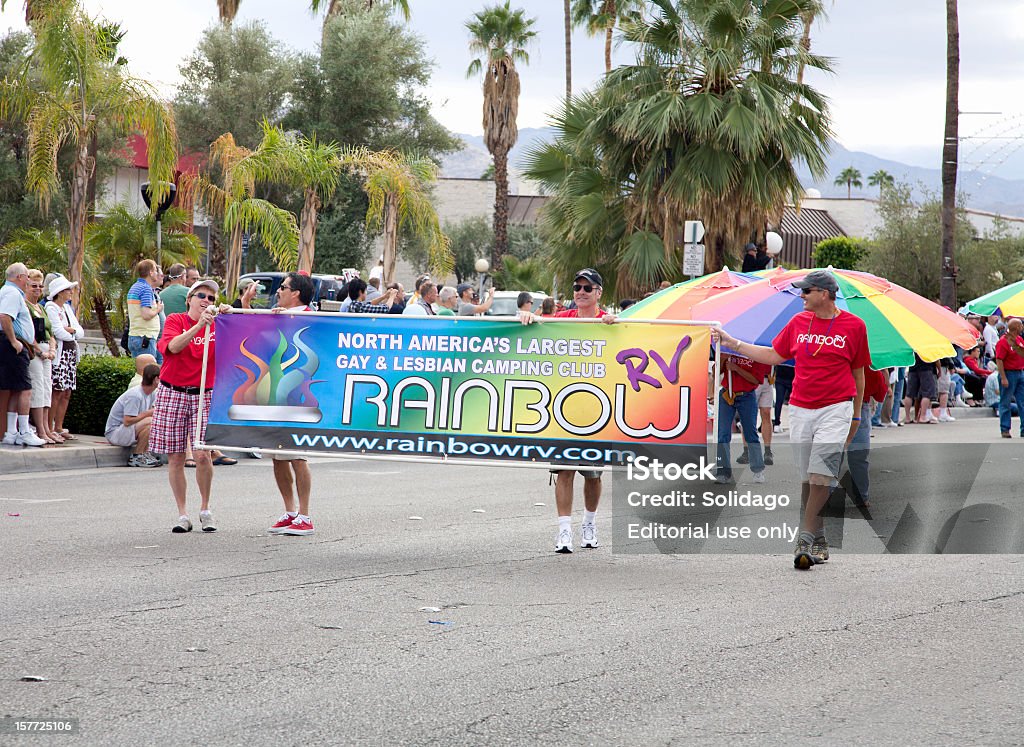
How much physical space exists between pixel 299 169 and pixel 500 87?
67.2ft

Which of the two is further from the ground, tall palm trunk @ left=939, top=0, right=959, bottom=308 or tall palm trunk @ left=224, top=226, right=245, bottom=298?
tall palm trunk @ left=939, top=0, right=959, bottom=308

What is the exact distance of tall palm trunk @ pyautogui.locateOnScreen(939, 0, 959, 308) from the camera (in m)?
27.6

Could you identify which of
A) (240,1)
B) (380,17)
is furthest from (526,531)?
(240,1)

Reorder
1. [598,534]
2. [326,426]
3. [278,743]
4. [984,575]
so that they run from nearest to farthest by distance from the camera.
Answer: [278,743], [984,575], [326,426], [598,534]

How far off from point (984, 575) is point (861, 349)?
66.7 inches

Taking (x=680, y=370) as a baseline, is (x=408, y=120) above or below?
above

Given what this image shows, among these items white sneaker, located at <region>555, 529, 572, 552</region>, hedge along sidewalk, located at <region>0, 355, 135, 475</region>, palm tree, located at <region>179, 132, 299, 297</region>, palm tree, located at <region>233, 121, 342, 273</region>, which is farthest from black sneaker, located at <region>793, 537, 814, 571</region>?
palm tree, located at <region>233, 121, 342, 273</region>

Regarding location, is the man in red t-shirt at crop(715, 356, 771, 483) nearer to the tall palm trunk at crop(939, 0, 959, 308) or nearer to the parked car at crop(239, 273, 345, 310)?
the parked car at crop(239, 273, 345, 310)

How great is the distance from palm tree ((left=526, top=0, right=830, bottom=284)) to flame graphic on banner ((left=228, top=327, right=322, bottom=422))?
15.0 m

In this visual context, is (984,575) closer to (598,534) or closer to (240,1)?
(598,534)

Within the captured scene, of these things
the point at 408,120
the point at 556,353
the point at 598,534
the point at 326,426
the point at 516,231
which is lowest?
the point at 598,534

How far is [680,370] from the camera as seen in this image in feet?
28.0

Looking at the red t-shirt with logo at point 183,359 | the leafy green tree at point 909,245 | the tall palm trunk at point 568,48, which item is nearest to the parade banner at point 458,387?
the red t-shirt with logo at point 183,359

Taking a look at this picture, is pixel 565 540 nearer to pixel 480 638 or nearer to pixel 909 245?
pixel 480 638
